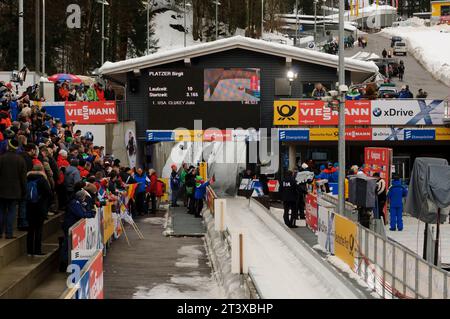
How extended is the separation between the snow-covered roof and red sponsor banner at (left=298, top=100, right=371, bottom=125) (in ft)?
7.11

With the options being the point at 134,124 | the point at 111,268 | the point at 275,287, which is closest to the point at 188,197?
the point at 134,124

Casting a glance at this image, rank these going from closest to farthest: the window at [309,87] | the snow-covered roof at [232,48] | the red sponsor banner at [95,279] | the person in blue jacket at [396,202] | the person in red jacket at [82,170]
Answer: the red sponsor banner at [95,279] → the person in red jacket at [82,170] → the person in blue jacket at [396,202] → the snow-covered roof at [232,48] → the window at [309,87]

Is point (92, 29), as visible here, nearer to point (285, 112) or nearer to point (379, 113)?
point (285, 112)

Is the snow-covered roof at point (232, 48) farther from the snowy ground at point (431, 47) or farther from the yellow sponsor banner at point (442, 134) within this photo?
the snowy ground at point (431, 47)

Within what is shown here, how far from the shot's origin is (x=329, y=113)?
107 ft

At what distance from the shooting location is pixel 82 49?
73125 mm

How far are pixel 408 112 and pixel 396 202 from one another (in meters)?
9.52

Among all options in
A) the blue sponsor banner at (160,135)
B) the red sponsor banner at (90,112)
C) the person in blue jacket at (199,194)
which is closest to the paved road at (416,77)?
the blue sponsor banner at (160,135)

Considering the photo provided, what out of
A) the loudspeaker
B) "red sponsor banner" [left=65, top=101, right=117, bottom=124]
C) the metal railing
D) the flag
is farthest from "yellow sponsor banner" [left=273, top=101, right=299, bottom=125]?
the metal railing

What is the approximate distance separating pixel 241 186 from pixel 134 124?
497 cm

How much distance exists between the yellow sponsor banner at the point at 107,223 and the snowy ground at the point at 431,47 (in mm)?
56201

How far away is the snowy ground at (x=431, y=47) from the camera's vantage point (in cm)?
7811

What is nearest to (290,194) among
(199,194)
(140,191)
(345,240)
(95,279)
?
(199,194)
